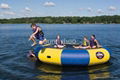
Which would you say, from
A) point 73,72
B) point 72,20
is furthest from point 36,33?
point 72,20

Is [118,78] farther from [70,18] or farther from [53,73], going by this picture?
[70,18]

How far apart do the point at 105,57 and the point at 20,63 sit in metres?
5.82

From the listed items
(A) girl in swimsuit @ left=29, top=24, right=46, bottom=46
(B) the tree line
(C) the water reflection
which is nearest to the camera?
(C) the water reflection

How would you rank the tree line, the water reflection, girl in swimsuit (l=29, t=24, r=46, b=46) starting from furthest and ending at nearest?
the tree line
girl in swimsuit (l=29, t=24, r=46, b=46)
the water reflection

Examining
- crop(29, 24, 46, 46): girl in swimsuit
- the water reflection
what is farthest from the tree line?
the water reflection

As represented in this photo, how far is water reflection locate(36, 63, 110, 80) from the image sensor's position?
37.2ft

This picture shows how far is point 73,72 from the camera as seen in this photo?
40.1 ft

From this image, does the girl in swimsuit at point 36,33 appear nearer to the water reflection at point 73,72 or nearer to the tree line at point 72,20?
Answer: the water reflection at point 73,72

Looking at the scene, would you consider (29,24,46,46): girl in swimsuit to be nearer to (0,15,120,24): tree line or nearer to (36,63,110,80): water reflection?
(36,63,110,80): water reflection

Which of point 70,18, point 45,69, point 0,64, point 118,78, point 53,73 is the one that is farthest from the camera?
point 70,18

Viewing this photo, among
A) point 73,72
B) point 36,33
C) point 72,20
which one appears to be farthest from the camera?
point 72,20

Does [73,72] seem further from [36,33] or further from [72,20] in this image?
[72,20]

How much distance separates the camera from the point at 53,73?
12.1m

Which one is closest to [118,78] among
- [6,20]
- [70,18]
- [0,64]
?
[0,64]
